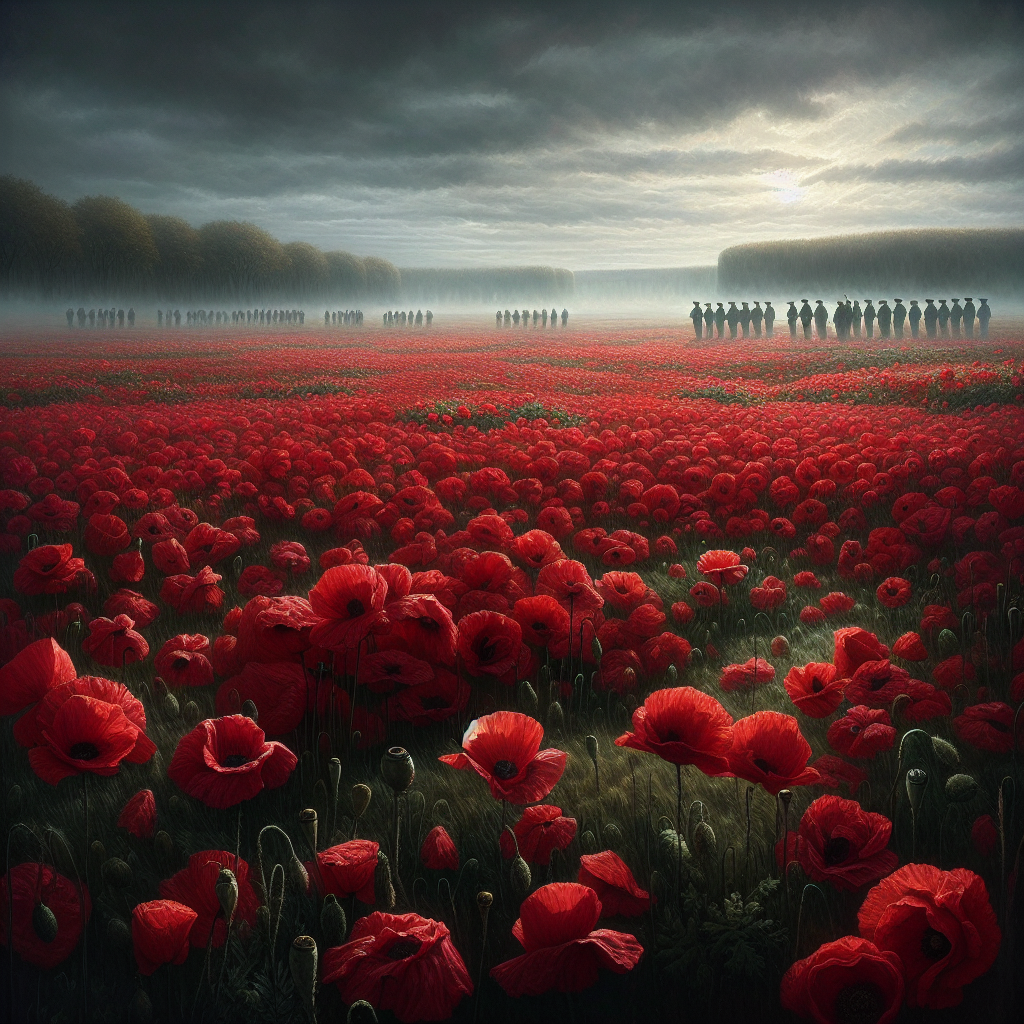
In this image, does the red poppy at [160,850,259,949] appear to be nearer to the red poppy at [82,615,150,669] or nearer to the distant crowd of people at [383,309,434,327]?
the red poppy at [82,615,150,669]

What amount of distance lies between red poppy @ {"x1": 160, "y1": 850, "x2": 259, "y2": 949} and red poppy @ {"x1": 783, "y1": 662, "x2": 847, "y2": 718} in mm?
1388

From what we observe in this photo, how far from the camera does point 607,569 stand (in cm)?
370

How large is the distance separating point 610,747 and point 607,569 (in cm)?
144

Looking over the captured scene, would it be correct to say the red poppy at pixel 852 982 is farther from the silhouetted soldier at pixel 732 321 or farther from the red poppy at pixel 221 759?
the silhouetted soldier at pixel 732 321

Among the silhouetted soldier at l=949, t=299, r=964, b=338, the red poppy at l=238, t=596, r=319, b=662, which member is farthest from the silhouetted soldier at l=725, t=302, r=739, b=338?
the red poppy at l=238, t=596, r=319, b=662

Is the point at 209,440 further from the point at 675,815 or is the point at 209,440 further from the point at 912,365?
the point at 912,365

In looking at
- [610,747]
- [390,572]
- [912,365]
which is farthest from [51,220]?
[912,365]

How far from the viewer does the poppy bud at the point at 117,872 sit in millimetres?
1821

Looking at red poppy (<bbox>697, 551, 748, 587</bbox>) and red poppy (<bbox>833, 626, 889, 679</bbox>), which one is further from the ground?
red poppy (<bbox>697, 551, 748, 587</bbox>)

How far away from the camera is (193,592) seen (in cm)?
308

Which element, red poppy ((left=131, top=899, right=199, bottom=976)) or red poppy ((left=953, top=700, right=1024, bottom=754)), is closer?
red poppy ((left=131, top=899, right=199, bottom=976))

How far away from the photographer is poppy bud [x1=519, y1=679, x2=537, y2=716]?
7.89 feet

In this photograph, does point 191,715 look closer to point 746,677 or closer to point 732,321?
point 746,677

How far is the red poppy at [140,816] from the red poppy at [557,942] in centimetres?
104
